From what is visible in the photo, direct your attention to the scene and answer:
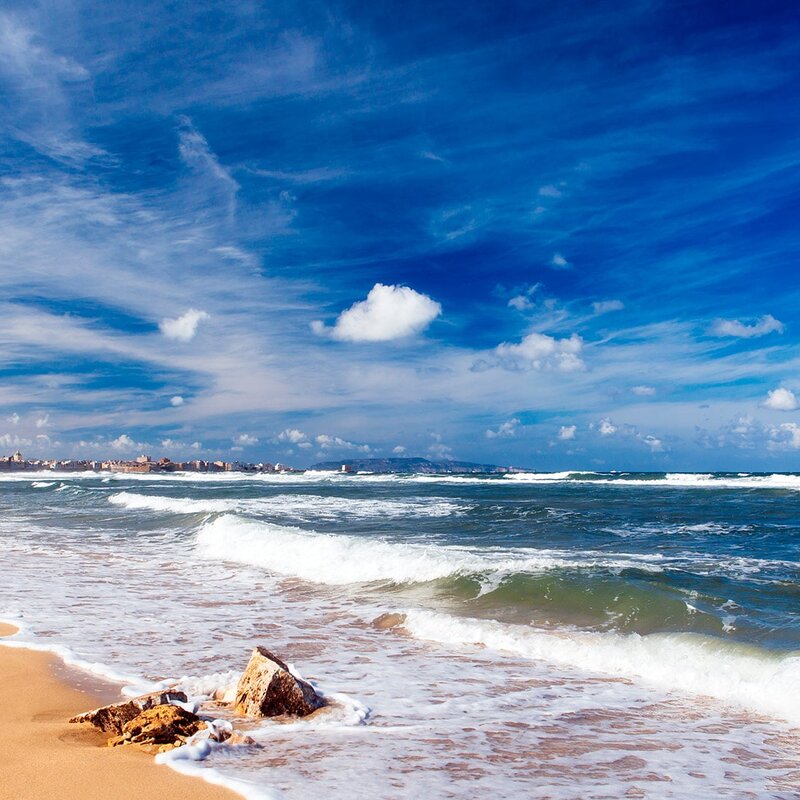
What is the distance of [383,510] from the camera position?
2559cm

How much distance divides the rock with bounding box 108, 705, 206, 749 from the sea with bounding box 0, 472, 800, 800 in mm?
229

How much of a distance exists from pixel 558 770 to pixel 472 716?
111 centimetres

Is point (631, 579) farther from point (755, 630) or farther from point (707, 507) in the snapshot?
point (707, 507)

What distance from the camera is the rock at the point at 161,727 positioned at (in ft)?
12.8

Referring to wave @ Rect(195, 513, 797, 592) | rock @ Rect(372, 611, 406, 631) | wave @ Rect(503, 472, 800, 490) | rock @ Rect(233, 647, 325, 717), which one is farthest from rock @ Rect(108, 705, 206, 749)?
wave @ Rect(503, 472, 800, 490)

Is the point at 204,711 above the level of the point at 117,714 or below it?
below

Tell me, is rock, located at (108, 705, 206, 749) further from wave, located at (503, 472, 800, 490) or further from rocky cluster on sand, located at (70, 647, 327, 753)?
wave, located at (503, 472, 800, 490)

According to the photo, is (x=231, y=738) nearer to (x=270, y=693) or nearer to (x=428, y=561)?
(x=270, y=693)

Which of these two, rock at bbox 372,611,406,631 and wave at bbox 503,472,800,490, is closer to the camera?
rock at bbox 372,611,406,631

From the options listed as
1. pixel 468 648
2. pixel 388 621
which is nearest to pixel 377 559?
pixel 388 621

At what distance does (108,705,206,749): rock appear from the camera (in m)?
3.89

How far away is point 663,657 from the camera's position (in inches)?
262

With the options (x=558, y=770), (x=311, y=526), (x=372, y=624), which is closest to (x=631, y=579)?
(x=372, y=624)

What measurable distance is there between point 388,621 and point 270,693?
3.92m
